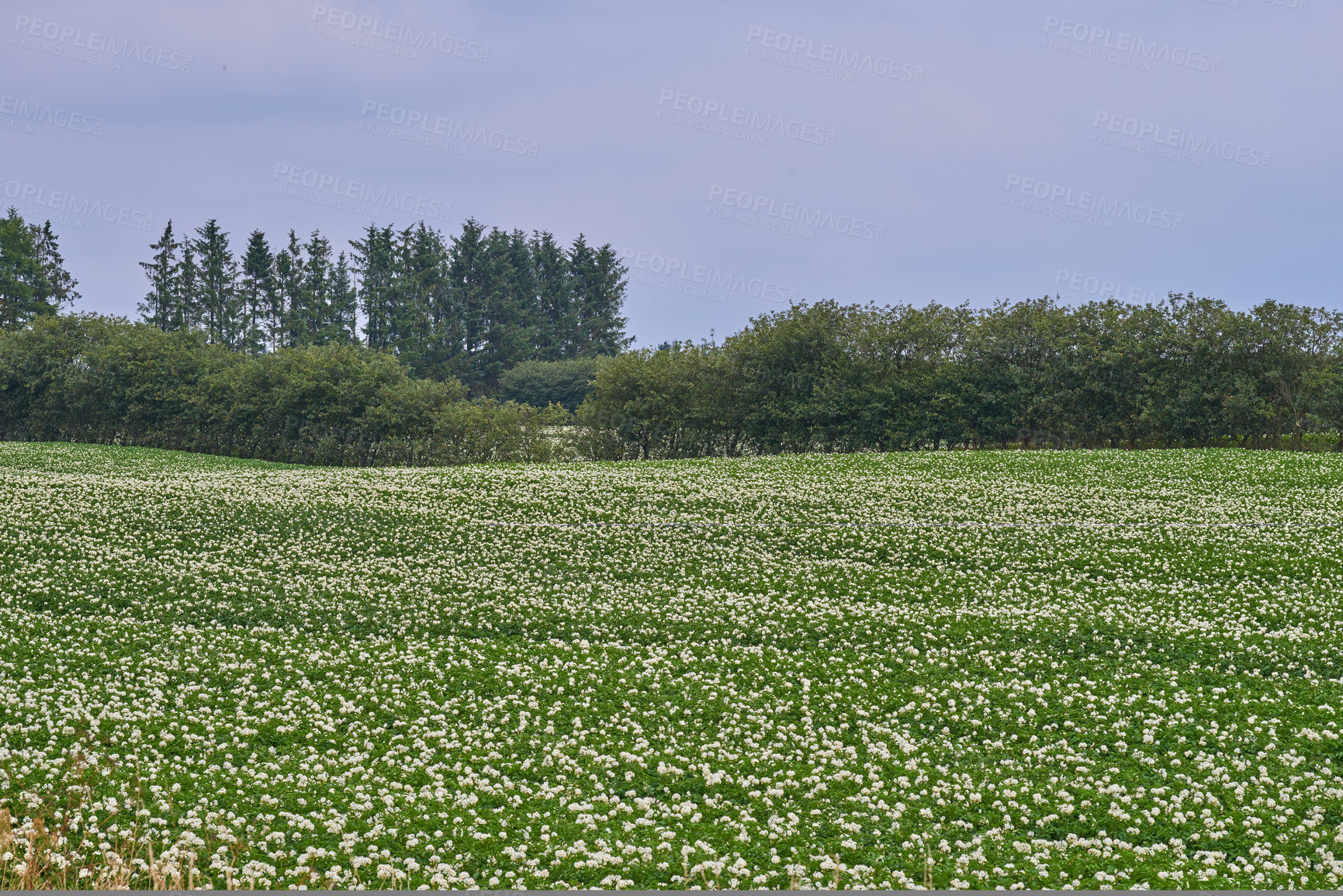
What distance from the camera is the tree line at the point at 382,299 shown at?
8675 cm

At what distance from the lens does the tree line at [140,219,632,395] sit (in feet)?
285

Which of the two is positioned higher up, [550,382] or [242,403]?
[550,382]

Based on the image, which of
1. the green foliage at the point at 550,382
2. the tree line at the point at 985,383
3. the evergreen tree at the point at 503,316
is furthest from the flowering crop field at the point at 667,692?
the evergreen tree at the point at 503,316

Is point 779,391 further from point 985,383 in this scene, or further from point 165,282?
point 165,282

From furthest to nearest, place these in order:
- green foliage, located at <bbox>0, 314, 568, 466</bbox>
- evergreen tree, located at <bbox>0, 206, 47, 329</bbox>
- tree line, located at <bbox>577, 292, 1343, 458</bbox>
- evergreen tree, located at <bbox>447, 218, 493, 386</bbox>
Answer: evergreen tree, located at <bbox>447, 218, 493, 386</bbox> < evergreen tree, located at <bbox>0, 206, 47, 329</bbox> < green foliage, located at <bbox>0, 314, 568, 466</bbox> < tree line, located at <bbox>577, 292, 1343, 458</bbox>

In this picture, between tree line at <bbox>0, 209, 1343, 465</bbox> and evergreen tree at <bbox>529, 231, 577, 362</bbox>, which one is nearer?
tree line at <bbox>0, 209, 1343, 465</bbox>

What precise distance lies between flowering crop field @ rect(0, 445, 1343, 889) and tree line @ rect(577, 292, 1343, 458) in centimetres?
1742

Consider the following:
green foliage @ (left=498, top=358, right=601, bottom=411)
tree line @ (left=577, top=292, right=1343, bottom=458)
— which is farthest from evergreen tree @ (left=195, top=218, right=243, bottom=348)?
tree line @ (left=577, top=292, right=1343, bottom=458)

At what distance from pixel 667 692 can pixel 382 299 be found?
81516 millimetres

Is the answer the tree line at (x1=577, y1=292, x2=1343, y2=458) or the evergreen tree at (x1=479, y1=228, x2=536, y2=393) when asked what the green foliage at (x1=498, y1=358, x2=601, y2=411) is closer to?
the evergreen tree at (x1=479, y1=228, x2=536, y2=393)

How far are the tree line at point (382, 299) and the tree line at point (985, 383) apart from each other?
42.5 m

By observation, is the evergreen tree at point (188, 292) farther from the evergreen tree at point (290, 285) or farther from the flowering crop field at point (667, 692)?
the flowering crop field at point (667, 692)

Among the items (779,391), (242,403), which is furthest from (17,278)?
(779,391)

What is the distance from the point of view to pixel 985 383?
44.2 m
